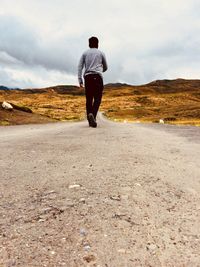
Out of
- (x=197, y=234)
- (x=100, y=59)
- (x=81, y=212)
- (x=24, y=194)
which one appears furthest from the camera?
(x=100, y=59)

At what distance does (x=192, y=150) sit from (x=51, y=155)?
3.26 metres

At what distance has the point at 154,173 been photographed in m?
5.10

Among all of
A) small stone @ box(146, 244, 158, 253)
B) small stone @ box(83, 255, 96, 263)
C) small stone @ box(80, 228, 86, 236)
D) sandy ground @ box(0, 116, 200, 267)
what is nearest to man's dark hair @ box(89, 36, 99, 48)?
sandy ground @ box(0, 116, 200, 267)

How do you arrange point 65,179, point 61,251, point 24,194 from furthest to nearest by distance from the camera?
point 65,179, point 24,194, point 61,251

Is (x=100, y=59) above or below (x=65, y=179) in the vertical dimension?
above

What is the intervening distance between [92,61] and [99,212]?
33.9ft

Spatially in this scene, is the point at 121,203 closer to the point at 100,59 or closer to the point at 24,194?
the point at 24,194

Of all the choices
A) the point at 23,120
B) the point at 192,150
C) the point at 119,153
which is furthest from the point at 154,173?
the point at 23,120

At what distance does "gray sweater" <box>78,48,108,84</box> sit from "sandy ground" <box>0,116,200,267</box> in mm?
7525


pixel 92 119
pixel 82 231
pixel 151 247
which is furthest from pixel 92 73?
pixel 151 247

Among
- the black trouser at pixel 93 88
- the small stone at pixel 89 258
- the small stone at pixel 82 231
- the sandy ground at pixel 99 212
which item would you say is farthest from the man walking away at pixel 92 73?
the small stone at pixel 89 258

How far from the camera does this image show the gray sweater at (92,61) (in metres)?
13.2

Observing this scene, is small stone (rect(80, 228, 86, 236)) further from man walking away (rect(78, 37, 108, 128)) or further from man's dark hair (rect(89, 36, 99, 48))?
man's dark hair (rect(89, 36, 99, 48))

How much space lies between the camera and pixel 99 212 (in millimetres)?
3453
